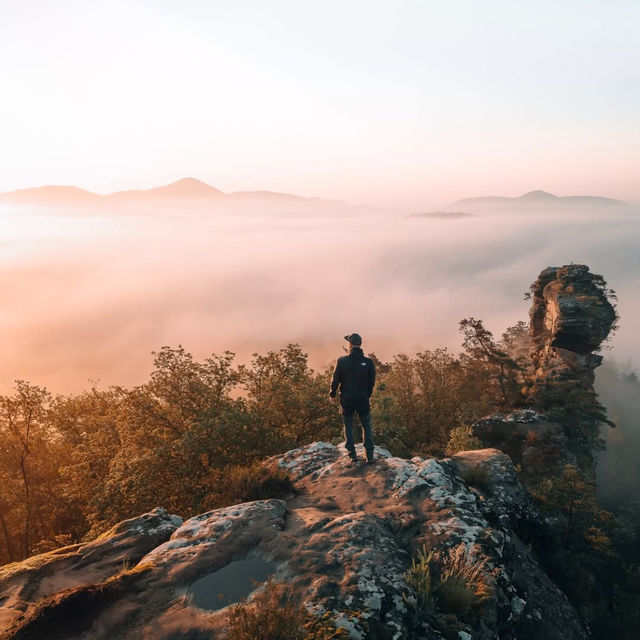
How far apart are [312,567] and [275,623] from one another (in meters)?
2.20

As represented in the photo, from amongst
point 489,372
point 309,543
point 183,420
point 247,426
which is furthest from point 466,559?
point 489,372

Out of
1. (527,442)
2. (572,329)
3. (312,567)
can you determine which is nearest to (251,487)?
(312,567)

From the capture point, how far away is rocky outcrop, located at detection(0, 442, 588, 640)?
24.5 feet

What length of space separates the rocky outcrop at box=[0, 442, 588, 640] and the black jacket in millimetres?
2355

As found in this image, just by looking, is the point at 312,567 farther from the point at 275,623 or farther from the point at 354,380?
the point at 354,380

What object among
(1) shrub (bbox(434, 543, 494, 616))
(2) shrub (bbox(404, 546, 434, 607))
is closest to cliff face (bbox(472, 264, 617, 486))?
(1) shrub (bbox(434, 543, 494, 616))

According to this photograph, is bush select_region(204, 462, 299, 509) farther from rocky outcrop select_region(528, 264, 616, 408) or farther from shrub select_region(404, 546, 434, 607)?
rocky outcrop select_region(528, 264, 616, 408)

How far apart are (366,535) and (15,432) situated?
29241 millimetres

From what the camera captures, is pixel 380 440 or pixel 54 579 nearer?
pixel 54 579

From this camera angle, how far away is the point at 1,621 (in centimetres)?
761

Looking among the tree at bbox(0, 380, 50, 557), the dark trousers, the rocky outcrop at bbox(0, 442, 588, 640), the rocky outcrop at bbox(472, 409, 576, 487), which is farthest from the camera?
the rocky outcrop at bbox(472, 409, 576, 487)

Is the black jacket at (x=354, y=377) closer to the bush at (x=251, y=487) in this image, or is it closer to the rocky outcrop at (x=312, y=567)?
the rocky outcrop at (x=312, y=567)

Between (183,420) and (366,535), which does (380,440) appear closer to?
(183,420)

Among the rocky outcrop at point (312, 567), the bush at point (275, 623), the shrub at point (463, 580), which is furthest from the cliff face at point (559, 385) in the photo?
the bush at point (275, 623)
